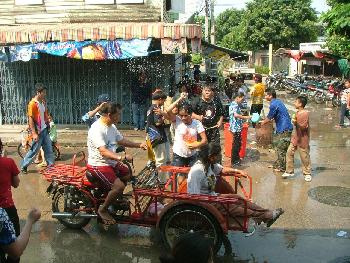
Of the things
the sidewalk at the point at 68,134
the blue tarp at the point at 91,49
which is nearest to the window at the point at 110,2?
the blue tarp at the point at 91,49

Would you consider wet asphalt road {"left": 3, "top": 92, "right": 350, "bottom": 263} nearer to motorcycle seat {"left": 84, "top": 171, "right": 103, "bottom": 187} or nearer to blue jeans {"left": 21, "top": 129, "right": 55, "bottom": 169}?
blue jeans {"left": 21, "top": 129, "right": 55, "bottom": 169}

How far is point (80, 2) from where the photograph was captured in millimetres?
12930

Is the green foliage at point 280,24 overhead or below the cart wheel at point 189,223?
overhead

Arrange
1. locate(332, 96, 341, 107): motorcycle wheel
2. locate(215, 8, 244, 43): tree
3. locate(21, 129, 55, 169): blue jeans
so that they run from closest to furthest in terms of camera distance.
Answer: locate(21, 129, 55, 169): blue jeans → locate(332, 96, 341, 107): motorcycle wheel → locate(215, 8, 244, 43): tree

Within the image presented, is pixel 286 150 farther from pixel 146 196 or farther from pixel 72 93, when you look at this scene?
pixel 72 93

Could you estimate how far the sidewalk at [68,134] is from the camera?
1157 centimetres

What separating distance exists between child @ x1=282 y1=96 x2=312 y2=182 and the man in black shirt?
1468 mm

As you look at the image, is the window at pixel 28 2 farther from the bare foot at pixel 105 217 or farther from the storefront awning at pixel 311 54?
the storefront awning at pixel 311 54

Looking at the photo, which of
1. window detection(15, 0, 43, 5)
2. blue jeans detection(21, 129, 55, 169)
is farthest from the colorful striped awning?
blue jeans detection(21, 129, 55, 169)

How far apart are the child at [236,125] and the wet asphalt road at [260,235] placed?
101 centimetres

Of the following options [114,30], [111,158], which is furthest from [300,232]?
[114,30]

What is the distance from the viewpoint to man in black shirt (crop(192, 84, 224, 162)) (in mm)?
7758

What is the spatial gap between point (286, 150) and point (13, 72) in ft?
30.0

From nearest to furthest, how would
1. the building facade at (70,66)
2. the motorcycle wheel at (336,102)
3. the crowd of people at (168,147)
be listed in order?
the crowd of people at (168,147) → the building facade at (70,66) → the motorcycle wheel at (336,102)
